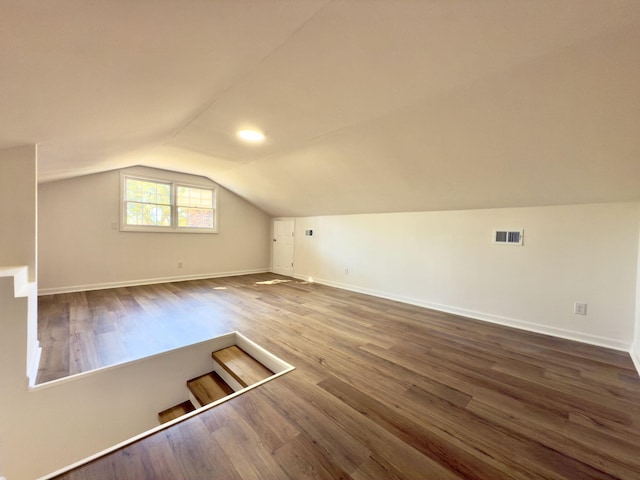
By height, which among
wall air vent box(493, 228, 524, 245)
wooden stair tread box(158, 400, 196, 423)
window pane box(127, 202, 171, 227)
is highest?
window pane box(127, 202, 171, 227)

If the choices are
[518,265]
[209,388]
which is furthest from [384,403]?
[518,265]

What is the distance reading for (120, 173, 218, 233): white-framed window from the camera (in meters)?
4.73

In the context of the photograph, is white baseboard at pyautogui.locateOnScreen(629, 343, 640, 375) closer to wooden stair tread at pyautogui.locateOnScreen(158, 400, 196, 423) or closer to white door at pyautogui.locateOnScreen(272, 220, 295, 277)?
wooden stair tread at pyautogui.locateOnScreen(158, 400, 196, 423)

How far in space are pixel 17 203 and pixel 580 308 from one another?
209 inches

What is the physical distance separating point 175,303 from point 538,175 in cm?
473

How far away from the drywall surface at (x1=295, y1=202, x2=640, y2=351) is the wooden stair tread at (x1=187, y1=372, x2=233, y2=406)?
288 cm

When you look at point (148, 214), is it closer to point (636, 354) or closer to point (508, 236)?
point (508, 236)

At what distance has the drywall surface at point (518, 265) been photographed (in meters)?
2.56

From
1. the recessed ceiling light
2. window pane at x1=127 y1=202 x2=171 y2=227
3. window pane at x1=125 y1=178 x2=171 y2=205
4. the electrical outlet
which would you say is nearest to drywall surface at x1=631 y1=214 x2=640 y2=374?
the electrical outlet

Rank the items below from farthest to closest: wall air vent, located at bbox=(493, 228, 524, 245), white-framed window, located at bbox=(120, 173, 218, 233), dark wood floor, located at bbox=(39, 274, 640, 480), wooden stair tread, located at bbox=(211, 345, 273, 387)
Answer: white-framed window, located at bbox=(120, 173, 218, 233) → wall air vent, located at bbox=(493, 228, 524, 245) → wooden stair tread, located at bbox=(211, 345, 273, 387) → dark wood floor, located at bbox=(39, 274, 640, 480)

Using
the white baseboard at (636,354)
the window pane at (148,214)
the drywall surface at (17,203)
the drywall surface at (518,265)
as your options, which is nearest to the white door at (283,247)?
the drywall surface at (518,265)

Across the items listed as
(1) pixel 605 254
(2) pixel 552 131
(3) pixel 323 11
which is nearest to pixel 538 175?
(2) pixel 552 131

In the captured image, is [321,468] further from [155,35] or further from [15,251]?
[15,251]

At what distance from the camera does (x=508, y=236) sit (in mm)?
3170
